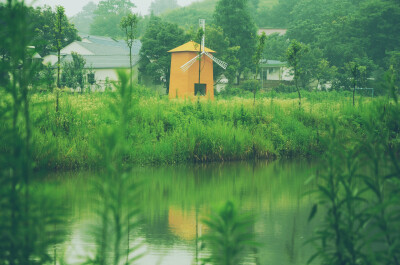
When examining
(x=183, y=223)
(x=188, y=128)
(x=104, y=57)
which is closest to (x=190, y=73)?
(x=104, y=57)

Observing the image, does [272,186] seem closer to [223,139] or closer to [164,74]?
[223,139]

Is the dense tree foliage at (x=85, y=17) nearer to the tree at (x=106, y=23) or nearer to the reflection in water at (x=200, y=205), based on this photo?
the tree at (x=106, y=23)

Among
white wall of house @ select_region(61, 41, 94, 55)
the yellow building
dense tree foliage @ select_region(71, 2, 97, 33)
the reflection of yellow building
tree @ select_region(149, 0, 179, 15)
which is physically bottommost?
the reflection of yellow building

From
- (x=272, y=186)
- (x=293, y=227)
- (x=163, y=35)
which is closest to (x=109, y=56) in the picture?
(x=163, y=35)

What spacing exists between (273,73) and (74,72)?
1036 inches

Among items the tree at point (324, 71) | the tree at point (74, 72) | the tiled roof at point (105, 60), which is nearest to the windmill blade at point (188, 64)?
the tree at point (74, 72)

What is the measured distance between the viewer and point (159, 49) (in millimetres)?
41312

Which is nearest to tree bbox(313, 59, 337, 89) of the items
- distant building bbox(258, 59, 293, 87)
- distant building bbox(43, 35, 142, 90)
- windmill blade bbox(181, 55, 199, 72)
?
distant building bbox(258, 59, 293, 87)

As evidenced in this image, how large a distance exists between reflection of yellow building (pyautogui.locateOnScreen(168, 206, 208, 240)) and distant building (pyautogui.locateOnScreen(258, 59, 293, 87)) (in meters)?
45.2

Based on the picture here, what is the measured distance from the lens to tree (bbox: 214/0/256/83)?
47.3 m

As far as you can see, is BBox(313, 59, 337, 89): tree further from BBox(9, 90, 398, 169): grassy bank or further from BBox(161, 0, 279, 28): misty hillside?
BBox(161, 0, 279, 28): misty hillside

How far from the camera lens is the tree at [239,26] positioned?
47.3 meters

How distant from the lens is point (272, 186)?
11484 mm

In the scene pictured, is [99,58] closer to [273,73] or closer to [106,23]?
[273,73]
